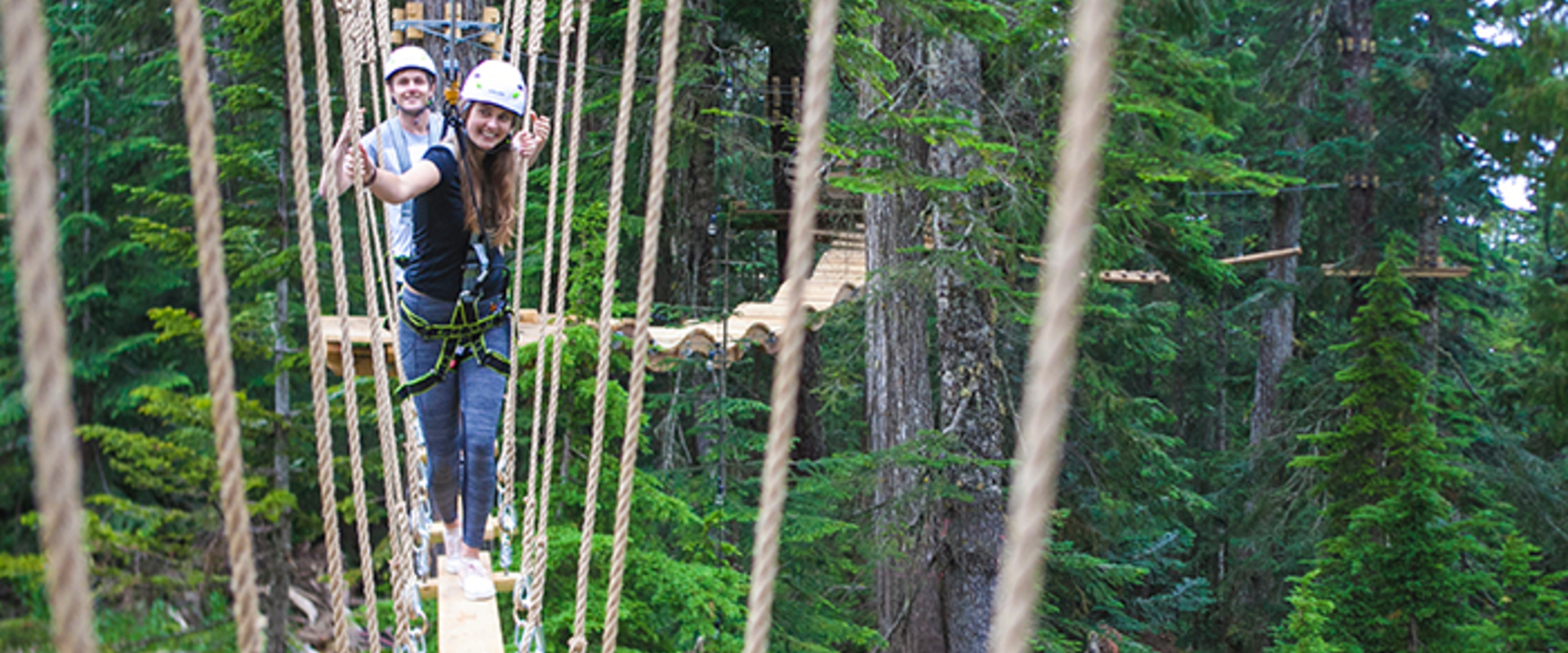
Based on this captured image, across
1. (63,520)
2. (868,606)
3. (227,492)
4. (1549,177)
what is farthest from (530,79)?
(1549,177)

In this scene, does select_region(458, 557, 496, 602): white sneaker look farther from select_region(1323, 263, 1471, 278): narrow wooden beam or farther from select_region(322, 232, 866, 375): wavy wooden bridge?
select_region(1323, 263, 1471, 278): narrow wooden beam

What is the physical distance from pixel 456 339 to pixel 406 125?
1.81ft

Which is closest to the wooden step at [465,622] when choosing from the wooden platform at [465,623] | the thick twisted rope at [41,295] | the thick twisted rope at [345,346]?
the wooden platform at [465,623]

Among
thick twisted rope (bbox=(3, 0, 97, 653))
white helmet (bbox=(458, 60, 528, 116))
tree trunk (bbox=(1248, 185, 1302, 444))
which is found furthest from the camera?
tree trunk (bbox=(1248, 185, 1302, 444))

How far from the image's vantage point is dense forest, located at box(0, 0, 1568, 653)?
5.51 meters

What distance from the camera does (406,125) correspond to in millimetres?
2887

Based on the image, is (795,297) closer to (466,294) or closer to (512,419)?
(466,294)

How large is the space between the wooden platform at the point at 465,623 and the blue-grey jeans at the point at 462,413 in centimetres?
14

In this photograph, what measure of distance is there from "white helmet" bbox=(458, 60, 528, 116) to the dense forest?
1.74 ft

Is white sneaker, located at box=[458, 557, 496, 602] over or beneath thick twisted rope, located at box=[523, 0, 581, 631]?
beneath

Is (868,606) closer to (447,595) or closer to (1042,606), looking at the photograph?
(1042,606)

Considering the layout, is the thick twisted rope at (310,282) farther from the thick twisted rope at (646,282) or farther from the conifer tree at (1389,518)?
the conifer tree at (1389,518)

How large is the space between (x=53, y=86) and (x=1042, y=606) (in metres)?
9.17

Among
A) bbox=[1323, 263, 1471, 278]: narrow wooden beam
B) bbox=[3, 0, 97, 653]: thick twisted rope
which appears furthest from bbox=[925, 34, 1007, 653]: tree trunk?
bbox=[3, 0, 97, 653]: thick twisted rope
